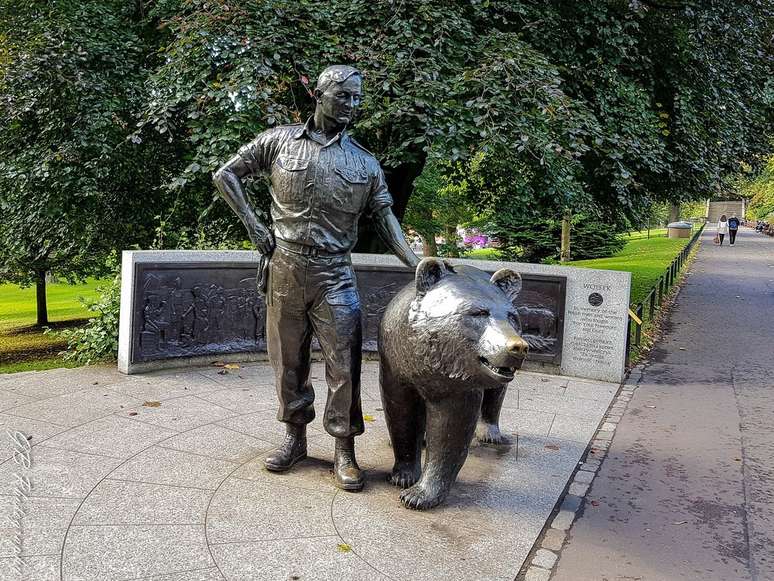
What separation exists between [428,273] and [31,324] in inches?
632

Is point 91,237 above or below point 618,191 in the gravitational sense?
below

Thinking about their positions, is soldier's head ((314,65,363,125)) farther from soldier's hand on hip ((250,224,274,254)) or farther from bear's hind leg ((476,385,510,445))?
bear's hind leg ((476,385,510,445))

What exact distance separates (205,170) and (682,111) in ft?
25.2

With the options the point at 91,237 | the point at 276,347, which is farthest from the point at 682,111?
the point at 91,237

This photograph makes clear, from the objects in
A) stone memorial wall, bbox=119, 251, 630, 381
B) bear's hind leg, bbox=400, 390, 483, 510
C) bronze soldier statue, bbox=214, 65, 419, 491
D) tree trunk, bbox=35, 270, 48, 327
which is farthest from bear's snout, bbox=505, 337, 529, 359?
tree trunk, bbox=35, 270, 48, 327

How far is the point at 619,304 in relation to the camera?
27.6ft

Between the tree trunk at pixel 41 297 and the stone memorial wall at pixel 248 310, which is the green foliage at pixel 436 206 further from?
the tree trunk at pixel 41 297

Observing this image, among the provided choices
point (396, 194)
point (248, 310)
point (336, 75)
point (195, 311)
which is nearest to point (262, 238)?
point (336, 75)

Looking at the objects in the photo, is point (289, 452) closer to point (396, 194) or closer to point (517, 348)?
point (517, 348)

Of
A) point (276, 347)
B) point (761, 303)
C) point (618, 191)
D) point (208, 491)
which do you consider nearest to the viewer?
point (208, 491)

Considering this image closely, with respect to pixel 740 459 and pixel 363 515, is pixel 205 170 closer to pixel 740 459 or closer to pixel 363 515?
pixel 363 515

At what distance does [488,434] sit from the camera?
5.79 meters

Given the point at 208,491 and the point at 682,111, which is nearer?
the point at 208,491

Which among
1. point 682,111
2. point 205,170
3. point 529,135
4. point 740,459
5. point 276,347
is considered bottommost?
point 740,459
